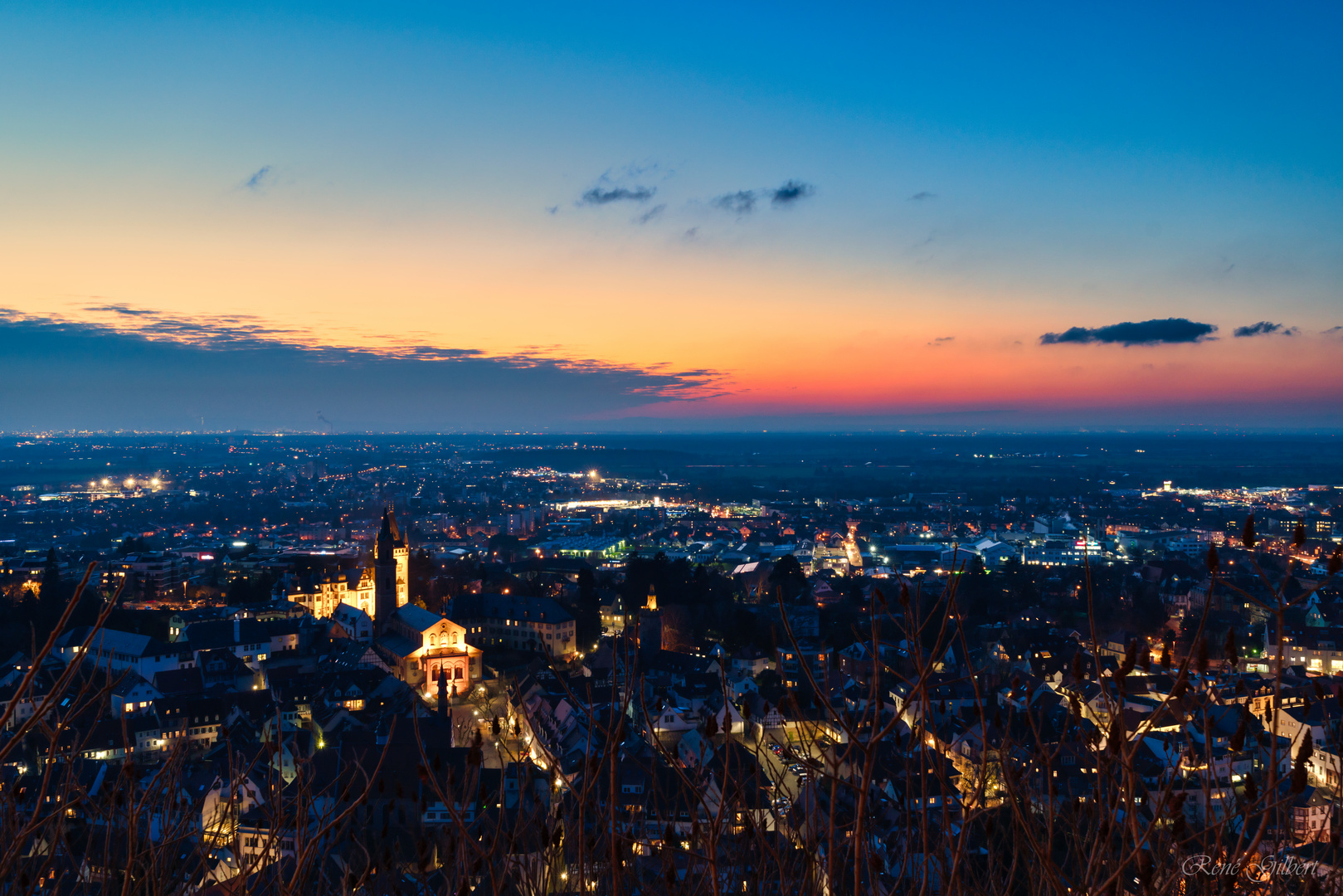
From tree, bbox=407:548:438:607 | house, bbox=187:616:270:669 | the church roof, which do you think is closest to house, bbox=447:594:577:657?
the church roof

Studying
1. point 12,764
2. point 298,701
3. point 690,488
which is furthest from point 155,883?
point 690,488

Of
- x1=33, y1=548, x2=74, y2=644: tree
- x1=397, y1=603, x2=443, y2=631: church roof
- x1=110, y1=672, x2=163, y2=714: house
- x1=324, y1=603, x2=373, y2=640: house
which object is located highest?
x1=33, y1=548, x2=74, y2=644: tree

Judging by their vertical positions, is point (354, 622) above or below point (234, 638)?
below

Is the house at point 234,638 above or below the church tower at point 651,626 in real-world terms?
above

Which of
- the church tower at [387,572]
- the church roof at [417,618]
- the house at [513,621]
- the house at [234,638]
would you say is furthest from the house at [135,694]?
the church tower at [387,572]

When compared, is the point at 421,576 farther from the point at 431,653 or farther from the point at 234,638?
the point at 431,653

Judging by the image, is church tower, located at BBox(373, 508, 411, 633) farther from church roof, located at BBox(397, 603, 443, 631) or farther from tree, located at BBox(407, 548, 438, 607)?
tree, located at BBox(407, 548, 438, 607)

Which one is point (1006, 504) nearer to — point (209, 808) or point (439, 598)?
point (439, 598)

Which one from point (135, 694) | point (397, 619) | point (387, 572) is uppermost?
point (387, 572)

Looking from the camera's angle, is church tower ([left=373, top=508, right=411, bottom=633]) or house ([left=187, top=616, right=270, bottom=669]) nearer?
house ([left=187, top=616, right=270, bottom=669])

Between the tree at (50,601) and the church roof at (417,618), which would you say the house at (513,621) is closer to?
the church roof at (417,618)

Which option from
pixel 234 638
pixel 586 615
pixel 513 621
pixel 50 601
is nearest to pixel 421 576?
pixel 513 621
